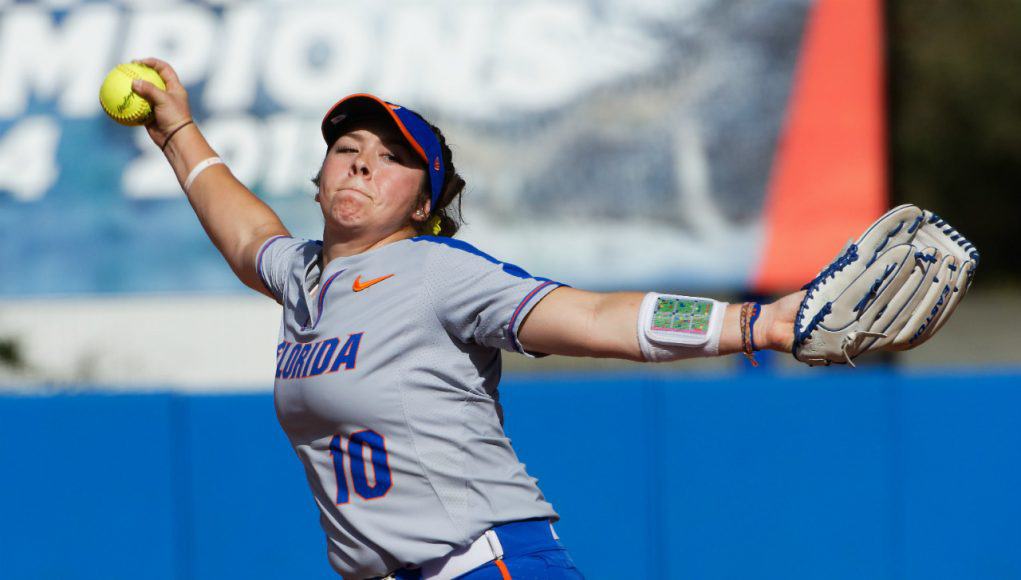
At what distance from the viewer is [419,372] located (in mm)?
2393

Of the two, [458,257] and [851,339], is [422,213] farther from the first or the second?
[851,339]

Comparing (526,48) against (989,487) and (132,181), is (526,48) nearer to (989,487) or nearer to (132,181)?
(132,181)

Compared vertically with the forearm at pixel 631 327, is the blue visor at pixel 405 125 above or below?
above

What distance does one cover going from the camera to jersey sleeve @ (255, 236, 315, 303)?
2814 millimetres

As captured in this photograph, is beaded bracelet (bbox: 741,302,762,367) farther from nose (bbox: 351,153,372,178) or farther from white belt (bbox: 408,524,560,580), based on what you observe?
nose (bbox: 351,153,372,178)

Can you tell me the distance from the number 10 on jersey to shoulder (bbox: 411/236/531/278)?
36 cm

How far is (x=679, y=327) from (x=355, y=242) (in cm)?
78

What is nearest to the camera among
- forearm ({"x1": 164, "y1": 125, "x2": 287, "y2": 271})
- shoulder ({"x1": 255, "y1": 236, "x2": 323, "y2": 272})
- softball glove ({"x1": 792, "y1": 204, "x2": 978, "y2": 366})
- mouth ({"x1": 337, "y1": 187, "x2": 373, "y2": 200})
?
softball glove ({"x1": 792, "y1": 204, "x2": 978, "y2": 366})

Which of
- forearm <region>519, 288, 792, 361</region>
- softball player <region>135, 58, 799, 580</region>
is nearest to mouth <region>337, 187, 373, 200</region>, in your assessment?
softball player <region>135, 58, 799, 580</region>

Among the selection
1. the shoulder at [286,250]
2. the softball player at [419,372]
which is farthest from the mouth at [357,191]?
the shoulder at [286,250]

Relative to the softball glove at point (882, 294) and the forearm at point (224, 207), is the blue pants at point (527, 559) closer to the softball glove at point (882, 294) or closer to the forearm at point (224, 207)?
the softball glove at point (882, 294)

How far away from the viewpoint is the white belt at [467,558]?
7.86ft

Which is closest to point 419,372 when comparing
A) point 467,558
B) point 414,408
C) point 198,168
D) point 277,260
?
point 414,408

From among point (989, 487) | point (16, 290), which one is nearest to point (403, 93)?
point (16, 290)
